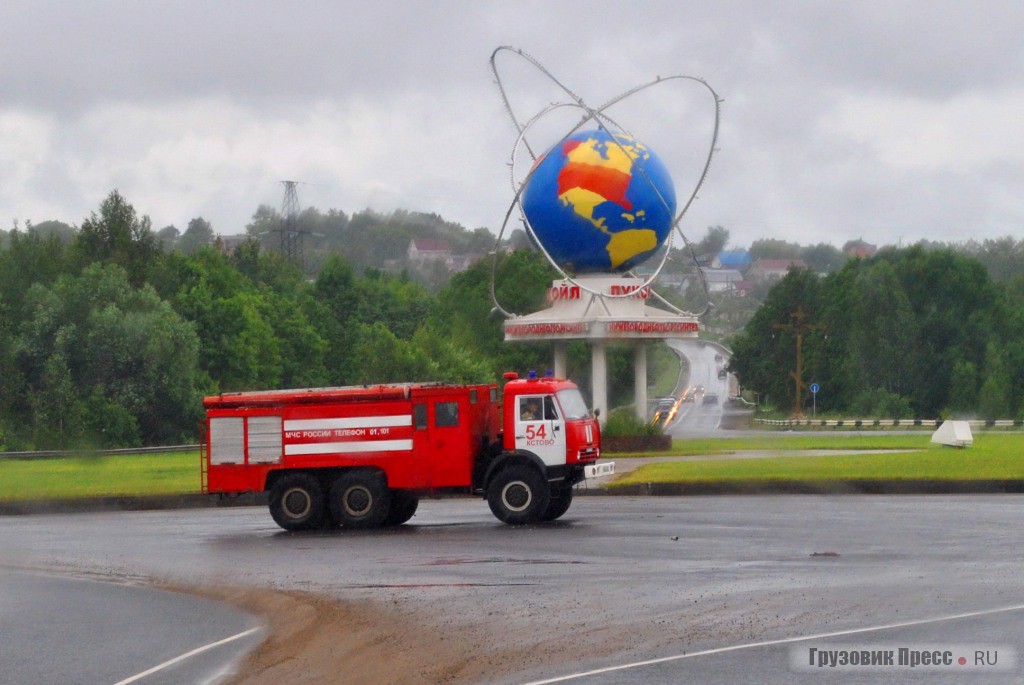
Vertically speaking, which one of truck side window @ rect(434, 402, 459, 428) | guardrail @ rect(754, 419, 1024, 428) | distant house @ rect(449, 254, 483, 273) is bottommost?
guardrail @ rect(754, 419, 1024, 428)

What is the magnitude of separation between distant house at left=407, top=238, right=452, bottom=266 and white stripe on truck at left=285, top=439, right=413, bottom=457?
4562 inches

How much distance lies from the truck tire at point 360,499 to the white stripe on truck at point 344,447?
1.23 ft

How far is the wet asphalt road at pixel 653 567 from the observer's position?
11.3 m

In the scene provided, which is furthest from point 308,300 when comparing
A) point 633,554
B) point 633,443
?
point 633,554

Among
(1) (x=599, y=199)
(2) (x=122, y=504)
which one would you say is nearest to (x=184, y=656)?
(2) (x=122, y=504)

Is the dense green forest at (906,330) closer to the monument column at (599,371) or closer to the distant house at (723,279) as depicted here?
the distant house at (723,279)

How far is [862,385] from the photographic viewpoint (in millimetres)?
94312

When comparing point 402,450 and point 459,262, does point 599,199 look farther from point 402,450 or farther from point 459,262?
point 459,262

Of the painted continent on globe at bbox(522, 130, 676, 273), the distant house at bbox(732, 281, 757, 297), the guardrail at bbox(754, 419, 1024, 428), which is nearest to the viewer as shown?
the painted continent on globe at bbox(522, 130, 676, 273)

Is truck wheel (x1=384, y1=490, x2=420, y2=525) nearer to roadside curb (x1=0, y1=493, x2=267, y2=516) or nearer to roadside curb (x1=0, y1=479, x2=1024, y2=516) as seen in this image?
roadside curb (x1=0, y1=479, x2=1024, y2=516)

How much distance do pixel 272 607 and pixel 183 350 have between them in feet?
193

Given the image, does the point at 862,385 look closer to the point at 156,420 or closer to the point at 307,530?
the point at 156,420

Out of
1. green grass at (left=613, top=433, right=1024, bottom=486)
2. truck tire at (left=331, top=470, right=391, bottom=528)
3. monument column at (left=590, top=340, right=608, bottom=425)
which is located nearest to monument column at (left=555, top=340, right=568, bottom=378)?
monument column at (left=590, top=340, right=608, bottom=425)

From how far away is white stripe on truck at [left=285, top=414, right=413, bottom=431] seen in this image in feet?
75.0
